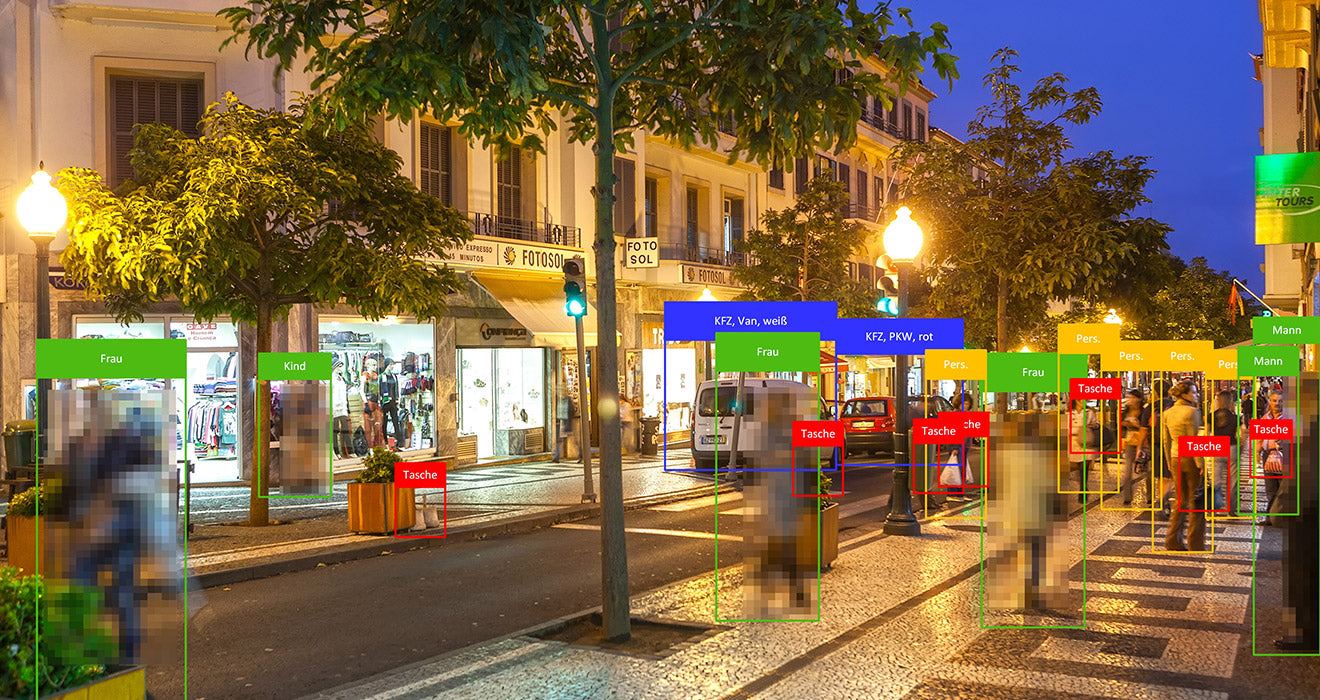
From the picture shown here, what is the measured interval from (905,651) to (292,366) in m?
9.92

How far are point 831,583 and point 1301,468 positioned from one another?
4091mm

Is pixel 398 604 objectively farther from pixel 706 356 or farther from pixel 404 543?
pixel 706 356

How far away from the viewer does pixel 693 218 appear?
32.5 meters

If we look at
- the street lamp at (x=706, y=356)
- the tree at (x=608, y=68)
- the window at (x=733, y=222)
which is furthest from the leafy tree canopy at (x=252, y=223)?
the window at (x=733, y=222)

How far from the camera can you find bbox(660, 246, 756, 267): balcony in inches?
1214

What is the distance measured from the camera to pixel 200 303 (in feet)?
47.1

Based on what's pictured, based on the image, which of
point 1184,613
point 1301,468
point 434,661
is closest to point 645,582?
point 434,661

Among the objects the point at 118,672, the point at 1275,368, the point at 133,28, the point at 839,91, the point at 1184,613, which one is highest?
the point at 133,28

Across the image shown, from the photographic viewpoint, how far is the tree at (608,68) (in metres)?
7.05

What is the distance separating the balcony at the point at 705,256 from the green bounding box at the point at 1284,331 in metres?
20.8

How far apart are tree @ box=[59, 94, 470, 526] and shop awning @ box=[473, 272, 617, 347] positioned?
318 inches

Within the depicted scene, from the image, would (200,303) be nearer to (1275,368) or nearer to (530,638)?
(530,638)

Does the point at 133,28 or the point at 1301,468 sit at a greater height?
the point at 133,28

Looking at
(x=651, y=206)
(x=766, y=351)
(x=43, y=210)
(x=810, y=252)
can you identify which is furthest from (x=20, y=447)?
(x=651, y=206)
